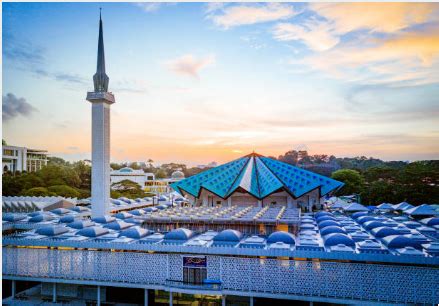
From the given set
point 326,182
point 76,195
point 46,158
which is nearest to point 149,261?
point 326,182

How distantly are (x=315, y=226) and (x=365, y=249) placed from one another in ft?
14.6

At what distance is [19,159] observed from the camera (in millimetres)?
40375

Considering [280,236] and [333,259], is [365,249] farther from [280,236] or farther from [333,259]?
[280,236]

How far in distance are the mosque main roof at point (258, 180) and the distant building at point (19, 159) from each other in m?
23.8

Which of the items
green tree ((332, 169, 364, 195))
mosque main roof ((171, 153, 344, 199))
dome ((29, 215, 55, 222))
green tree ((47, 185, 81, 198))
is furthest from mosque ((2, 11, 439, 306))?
green tree ((332, 169, 364, 195))

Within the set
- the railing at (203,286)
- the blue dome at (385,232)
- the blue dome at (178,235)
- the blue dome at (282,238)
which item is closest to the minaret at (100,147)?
the blue dome at (178,235)

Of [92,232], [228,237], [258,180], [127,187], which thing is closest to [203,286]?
[228,237]

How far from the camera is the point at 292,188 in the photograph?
20.5 meters

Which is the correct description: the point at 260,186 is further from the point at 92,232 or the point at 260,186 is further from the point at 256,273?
the point at 256,273

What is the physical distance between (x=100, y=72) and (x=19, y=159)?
27.8 meters

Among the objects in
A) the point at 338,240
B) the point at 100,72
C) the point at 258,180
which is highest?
the point at 100,72

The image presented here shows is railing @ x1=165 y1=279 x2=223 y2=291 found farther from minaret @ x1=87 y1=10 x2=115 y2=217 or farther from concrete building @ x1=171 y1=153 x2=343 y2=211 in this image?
concrete building @ x1=171 y1=153 x2=343 y2=211

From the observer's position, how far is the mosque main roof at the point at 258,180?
20.4m

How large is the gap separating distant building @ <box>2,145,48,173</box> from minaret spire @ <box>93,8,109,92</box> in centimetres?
2413
